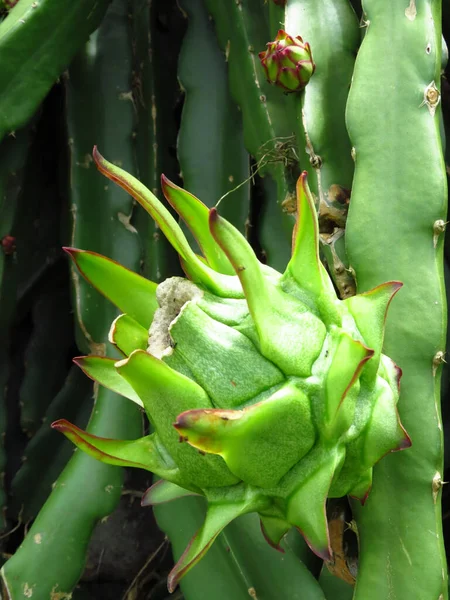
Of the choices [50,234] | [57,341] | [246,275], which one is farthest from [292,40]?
[57,341]

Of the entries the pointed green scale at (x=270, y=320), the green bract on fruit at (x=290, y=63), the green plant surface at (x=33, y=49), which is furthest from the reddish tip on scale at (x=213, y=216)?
the green plant surface at (x=33, y=49)

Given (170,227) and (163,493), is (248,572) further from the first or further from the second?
(170,227)

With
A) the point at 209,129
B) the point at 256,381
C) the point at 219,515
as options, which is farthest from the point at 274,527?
the point at 209,129

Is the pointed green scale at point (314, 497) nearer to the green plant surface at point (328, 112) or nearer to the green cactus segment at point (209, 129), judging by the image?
the green plant surface at point (328, 112)

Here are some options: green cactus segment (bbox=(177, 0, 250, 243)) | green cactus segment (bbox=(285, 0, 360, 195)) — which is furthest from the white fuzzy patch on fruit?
green cactus segment (bbox=(177, 0, 250, 243))

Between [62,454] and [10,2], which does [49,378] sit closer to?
[62,454]

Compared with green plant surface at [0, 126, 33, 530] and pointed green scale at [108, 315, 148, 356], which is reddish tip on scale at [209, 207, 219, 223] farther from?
green plant surface at [0, 126, 33, 530]
